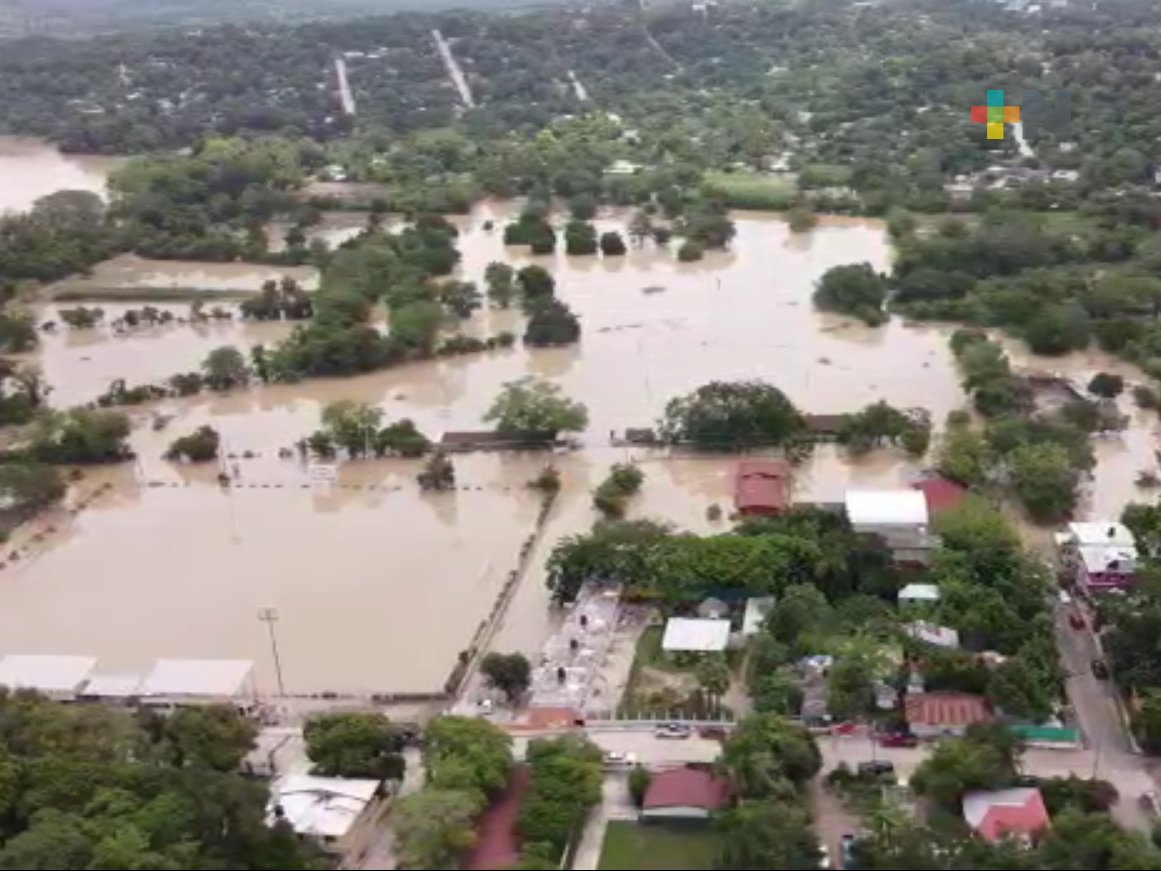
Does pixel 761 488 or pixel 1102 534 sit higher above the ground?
pixel 1102 534

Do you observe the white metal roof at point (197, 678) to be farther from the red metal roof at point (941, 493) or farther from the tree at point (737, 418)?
the red metal roof at point (941, 493)

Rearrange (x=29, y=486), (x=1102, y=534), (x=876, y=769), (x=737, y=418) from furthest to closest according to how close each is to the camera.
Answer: (x=737, y=418) < (x=29, y=486) < (x=1102, y=534) < (x=876, y=769)

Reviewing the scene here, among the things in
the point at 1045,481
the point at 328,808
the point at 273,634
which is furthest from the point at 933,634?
the point at 273,634

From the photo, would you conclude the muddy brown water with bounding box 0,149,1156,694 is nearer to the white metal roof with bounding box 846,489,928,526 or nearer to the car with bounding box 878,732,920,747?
the white metal roof with bounding box 846,489,928,526

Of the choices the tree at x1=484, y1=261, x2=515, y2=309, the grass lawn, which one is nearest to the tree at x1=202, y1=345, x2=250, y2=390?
the tree at x1=484, y1=261, x2=515, y2=309

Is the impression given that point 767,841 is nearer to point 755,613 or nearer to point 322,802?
point 322,802

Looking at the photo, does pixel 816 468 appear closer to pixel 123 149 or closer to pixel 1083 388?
pixel 1083 388

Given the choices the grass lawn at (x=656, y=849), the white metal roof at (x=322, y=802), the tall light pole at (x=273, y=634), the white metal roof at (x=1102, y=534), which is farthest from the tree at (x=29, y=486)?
the white metal roof at (x=1102, y=534)
